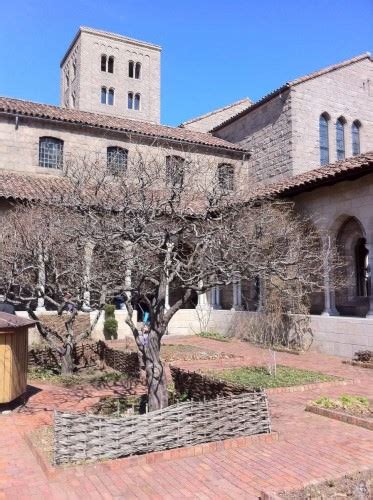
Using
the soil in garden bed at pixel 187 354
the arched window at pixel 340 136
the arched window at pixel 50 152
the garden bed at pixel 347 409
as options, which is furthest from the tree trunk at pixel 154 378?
the arched window at pixel 340 136

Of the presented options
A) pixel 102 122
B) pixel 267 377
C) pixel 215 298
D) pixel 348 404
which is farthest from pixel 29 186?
pixel 348 404

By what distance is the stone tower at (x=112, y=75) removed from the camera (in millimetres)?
51062

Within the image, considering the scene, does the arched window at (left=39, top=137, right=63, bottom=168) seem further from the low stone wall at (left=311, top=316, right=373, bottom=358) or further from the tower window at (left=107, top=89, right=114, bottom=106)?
the tower window at (left=107, top=89, right=114, bottom=106)

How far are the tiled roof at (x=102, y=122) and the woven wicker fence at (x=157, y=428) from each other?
1888 cm

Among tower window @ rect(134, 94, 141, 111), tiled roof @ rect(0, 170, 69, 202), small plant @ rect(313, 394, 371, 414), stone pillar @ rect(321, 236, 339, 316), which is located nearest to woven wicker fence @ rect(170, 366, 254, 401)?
small plant @ rect(313, 394, 371, 414)

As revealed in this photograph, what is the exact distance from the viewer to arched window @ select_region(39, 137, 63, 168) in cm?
2250

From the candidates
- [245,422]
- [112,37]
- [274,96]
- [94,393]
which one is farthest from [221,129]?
[112,37]

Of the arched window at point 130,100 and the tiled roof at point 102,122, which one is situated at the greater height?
the arched window at point 130,100

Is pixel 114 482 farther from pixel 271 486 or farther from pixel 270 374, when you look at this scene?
pixel 270 374

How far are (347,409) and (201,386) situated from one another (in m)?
2.63

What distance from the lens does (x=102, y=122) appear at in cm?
2373

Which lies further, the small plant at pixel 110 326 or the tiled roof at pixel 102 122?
the tiled roof at pixel 102 122

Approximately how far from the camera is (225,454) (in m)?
5.93

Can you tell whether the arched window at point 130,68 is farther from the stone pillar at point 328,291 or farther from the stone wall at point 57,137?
the stone pillar at point 328,291
